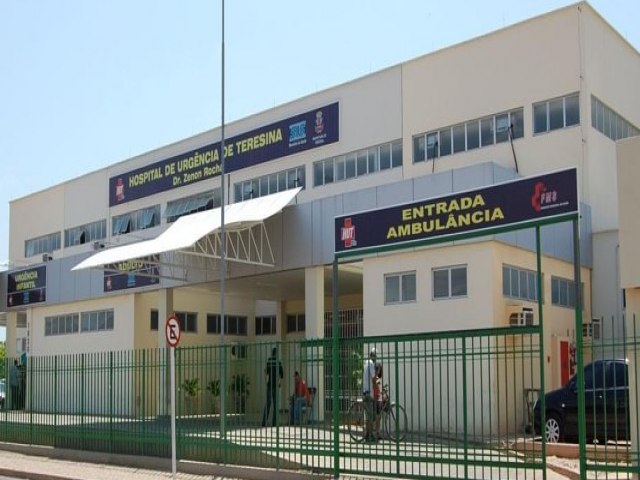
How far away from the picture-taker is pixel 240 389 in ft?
51.5

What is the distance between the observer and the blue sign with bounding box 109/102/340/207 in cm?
3400

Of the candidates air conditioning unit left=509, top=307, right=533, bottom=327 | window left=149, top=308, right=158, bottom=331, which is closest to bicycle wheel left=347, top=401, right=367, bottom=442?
air conditioning unit left=509, top=307, right=533, bottom=327

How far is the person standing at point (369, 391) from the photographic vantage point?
1427 centimetres

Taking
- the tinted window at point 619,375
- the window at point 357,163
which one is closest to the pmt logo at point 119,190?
the window at point 357,163

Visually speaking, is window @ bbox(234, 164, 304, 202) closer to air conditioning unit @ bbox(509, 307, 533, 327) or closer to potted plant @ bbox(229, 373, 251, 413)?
air conditioning unit @ bbox(509, 307, 533, 327)

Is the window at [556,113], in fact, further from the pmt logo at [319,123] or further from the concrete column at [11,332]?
the concrete column at [11,332]

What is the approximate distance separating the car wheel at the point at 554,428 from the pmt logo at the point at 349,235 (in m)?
5.87

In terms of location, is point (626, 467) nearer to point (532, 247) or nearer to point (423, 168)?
point (532, 247)

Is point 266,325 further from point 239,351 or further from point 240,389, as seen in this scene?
point 240,389

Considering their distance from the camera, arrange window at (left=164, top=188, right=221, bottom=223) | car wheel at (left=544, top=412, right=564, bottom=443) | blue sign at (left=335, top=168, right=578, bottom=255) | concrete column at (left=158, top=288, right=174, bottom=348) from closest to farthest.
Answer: blue sign at (left=335, top=168, right=578, bottom=255) → car wheel at (left=544, top=412, right=564, bottom=443) → concrete column at (left=158, top=288, right=174, bottom=348) → window at (left=164, top=188, right=221, bottom=223)

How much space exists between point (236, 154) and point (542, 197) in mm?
26387

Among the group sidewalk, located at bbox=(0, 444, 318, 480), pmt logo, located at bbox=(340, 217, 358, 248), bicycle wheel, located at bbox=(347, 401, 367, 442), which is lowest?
sidewalk, located at bbox=(0, 444, 318, 480)

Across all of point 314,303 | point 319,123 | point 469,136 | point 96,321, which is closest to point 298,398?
point 314,303

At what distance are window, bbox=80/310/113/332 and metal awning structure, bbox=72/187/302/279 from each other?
5994 mm
